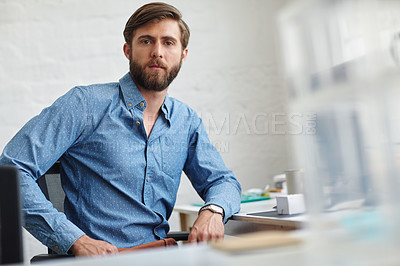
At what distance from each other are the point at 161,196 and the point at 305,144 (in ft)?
3.20

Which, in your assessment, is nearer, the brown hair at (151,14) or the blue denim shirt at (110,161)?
the blue denim shirt at (110,161)

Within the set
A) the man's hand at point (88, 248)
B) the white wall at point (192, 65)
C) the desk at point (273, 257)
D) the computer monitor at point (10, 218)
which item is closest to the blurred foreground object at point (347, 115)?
the desk at point (273, 257)

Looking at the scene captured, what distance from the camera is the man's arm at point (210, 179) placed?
135 cm

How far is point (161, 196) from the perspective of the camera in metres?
1.43

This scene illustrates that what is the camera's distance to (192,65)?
2520 millimetres

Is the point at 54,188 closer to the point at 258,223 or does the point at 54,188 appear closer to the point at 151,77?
the point at 151,77

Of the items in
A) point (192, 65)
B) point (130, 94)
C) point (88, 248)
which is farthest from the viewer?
point (192, 65)

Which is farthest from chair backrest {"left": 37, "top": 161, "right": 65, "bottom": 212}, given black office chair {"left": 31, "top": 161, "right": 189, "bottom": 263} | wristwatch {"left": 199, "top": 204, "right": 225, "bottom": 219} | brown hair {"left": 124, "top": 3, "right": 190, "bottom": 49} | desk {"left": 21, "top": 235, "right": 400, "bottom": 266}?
desk {"left": 21, "top": 235, "right": 400, "bottom": 266}

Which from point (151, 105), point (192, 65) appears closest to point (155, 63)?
point (151, 105)

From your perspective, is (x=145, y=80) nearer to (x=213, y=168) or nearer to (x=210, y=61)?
(x=213, y=168)

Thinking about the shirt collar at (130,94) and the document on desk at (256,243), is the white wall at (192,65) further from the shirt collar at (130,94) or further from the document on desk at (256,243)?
the document on desk at (256,243)

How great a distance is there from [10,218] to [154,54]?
1.02 metres

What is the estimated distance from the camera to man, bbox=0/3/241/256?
3.98 ft

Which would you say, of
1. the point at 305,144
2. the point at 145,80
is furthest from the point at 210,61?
the point at 305,144
